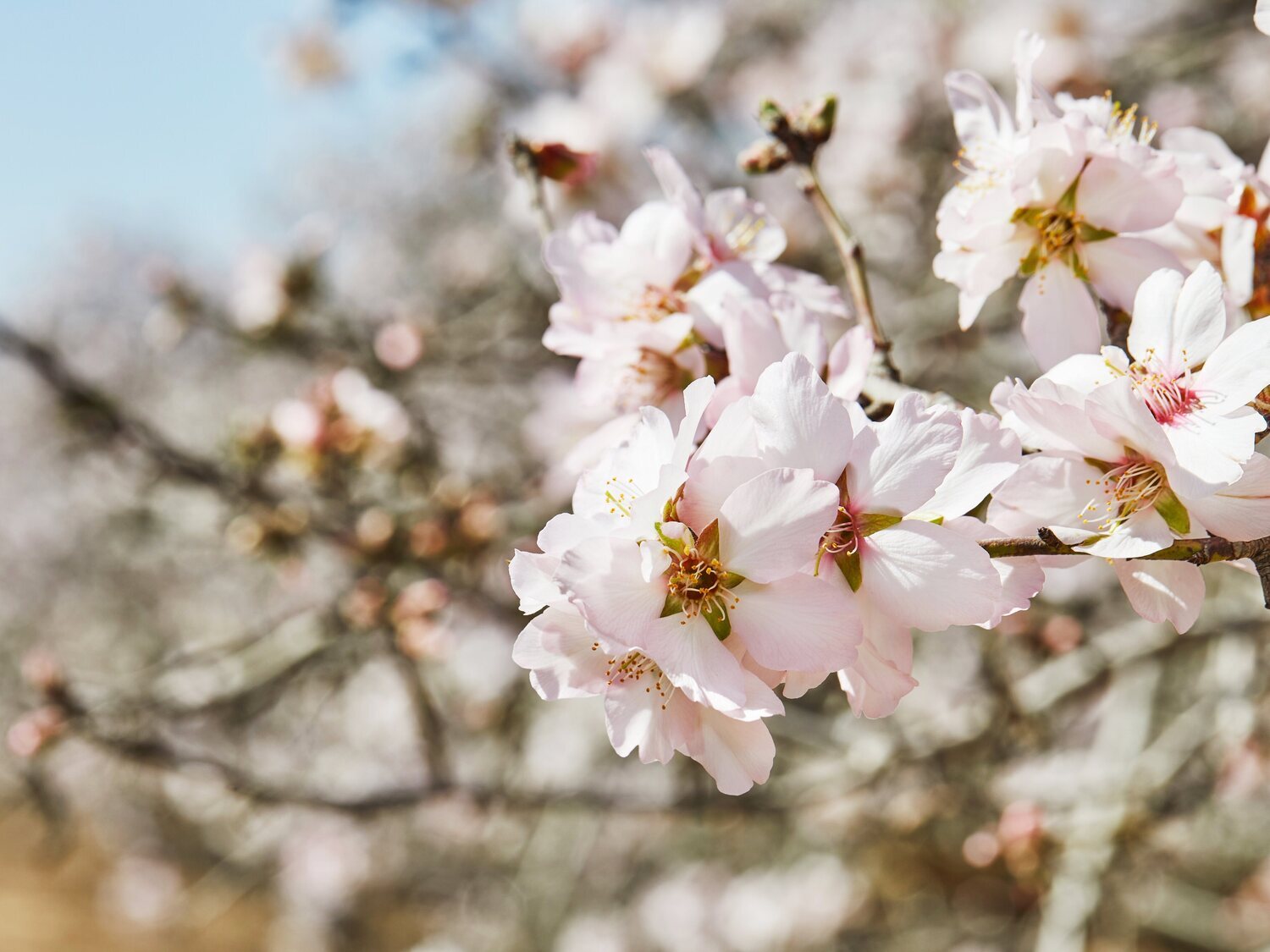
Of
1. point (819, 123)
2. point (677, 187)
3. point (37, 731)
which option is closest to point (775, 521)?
point (677, 187)

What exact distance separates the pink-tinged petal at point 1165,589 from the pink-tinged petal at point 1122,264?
0.23 m

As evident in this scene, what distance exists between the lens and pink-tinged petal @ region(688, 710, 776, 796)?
601 millimetres

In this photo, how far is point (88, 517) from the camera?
27.9ft

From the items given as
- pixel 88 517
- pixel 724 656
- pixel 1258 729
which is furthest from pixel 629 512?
pixel 88 517

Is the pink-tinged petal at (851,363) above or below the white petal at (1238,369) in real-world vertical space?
below

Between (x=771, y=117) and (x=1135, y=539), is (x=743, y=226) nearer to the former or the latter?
(x=771, y=117)

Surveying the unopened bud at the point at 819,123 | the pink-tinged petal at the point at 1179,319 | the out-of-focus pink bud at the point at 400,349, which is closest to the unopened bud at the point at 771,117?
the unopened bud at the point at 819,123

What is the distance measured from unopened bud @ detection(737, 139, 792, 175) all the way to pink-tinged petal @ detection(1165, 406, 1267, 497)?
0.46 metres

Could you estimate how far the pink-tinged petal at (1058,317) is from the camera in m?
0.70

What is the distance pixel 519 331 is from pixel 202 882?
1.64m

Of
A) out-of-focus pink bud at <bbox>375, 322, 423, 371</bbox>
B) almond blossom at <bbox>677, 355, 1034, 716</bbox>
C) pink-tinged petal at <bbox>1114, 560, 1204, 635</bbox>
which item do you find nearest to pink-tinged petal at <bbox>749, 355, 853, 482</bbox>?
almond blossom at <bbox>677, 355, 1034, 716</bbox>

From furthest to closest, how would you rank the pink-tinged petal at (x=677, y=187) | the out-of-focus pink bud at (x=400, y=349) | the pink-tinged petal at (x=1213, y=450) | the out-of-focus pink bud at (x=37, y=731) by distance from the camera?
the out-of-focus pink bud at (x=400, y=349) → the out-of-focus pink bud at (x=37, y=731) → the pink-tinged petal at (x=677, y=187) → the pink-tinged petal at (x=1213, y=450)

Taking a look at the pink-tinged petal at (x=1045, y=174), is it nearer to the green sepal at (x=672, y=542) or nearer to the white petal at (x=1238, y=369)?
the white petal at (x=1238, y=369)

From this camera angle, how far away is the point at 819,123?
33.5 inches
